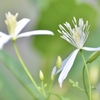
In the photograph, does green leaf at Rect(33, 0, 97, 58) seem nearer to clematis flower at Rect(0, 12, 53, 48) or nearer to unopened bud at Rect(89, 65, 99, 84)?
unopened bud at Rect(89, 65, 99, 84)

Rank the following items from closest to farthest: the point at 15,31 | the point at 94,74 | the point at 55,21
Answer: the point at 15,31
the point at 94,74
the point at 55,21

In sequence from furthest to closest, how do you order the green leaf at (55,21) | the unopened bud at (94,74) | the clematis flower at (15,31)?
the green leaf at (55,21), the unopened bud at (94,74), the clematis flower at (15,31)

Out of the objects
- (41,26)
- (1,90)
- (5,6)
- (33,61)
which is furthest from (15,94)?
(5,6)

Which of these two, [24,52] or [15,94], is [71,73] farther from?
[24,52]

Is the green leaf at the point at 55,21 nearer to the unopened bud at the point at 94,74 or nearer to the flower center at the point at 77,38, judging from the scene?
the unopened bud at the point at 94,74

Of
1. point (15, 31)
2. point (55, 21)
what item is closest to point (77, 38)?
point (15, 31)

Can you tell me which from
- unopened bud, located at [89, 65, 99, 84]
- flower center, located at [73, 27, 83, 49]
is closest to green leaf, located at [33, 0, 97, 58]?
unopened bud, located at [89, 65, 99, 84]

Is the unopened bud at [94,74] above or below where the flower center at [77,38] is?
below

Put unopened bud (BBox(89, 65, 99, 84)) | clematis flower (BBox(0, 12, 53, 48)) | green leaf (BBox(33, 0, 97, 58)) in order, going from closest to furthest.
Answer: clematis flower (BBox(0, 12, 53, 48))
unopened bud (BBox(89, 65, 99, 84))
green leaf (BBox(33, 0, 97, 58))

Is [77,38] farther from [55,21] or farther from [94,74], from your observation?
[55,21]

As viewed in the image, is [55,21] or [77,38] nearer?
[77,38]

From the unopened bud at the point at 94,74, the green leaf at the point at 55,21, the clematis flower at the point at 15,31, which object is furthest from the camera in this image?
the green leaf at the point at 55,21

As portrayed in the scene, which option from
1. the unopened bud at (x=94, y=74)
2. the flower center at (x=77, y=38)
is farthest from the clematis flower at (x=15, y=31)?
the unopened bud at (x=94, y=74)
